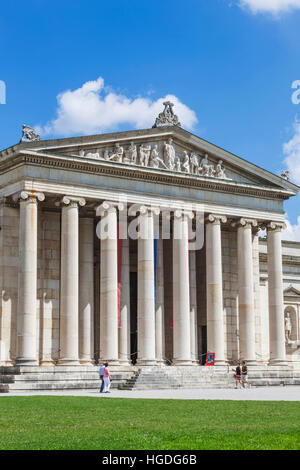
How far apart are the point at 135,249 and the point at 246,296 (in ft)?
36.2

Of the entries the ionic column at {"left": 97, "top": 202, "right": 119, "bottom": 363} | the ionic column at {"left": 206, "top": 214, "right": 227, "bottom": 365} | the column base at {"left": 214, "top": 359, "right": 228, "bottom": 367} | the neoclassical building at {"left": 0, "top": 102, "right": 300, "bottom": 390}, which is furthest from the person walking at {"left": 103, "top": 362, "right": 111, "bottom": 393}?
the ionic column at {"left": 206, "top": 214, "right": 227, "bottom": 365}

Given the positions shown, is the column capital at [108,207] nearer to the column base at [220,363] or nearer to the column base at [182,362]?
the column base at [182,362]

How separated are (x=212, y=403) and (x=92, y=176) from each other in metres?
27.0

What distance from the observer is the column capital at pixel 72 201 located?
179ft

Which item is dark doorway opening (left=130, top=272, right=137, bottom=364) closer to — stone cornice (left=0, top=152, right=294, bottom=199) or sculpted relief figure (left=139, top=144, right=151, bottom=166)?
stone cornice (left=0, top=152, right=294, bottom=199)

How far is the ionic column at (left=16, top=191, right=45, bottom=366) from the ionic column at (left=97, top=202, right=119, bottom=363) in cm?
565

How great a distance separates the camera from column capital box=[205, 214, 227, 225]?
62.0 meters

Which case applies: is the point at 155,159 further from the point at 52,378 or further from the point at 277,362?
the point at 277,362

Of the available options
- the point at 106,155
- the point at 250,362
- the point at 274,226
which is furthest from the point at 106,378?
the point at 274,226

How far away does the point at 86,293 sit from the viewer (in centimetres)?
5831

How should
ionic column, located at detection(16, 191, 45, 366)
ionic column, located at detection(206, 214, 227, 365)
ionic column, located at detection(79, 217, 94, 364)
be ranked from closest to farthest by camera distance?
ionic column, located at detection(16, 191, 45, 366), ionic column, located at detection(79, 217, 94, 364), ionic column, located at detection(206, 214, 227, 365)
